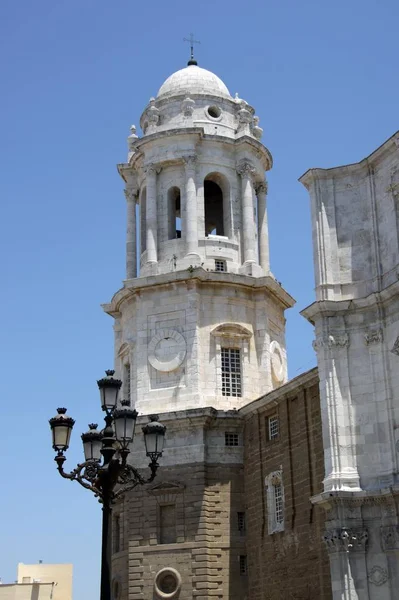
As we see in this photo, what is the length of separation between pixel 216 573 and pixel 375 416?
37.8 feet

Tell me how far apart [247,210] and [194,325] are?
6.92m

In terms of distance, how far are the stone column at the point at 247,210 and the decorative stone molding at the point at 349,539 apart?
56.8ft

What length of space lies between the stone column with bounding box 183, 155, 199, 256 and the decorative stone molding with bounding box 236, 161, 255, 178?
7.89ft

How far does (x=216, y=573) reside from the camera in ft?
128

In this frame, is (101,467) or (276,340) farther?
(276,340)

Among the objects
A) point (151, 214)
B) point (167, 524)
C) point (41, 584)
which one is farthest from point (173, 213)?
point (41, 584)

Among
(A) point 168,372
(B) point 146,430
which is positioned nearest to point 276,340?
(A) point 168,372

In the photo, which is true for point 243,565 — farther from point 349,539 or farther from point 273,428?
point 349,539

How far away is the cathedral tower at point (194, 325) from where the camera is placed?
131 feet

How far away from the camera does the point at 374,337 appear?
1267 inches

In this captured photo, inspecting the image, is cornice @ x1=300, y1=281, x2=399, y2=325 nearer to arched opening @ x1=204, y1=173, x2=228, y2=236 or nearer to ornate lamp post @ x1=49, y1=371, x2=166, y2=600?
ornate lamp post @ x1=49, y1=371, x2=166, y2=600

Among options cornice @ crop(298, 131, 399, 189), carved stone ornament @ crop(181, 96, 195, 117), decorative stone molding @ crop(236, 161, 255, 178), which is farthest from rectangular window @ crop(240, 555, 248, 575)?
carved stone ornament @ crop(181, 96, 195, 117)

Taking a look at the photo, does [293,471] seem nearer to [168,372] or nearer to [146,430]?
[168,372]

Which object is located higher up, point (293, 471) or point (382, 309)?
point (382, 309)
